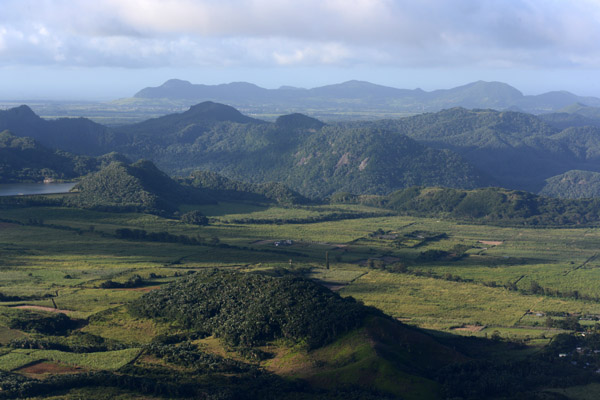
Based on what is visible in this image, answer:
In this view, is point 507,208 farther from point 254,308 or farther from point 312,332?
point 312,332

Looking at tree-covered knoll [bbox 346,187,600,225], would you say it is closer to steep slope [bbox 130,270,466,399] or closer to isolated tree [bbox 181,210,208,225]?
isolated tree [bbox 181,210,208,225]

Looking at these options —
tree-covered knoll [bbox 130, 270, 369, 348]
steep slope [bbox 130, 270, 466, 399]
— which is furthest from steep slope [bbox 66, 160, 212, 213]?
steep slope [bbox 130, 270, 466, 399]

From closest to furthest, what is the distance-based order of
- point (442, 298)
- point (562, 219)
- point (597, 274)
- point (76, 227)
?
point (442, 298) → point (597, 274) → point (76, 227) → point (562, 219)

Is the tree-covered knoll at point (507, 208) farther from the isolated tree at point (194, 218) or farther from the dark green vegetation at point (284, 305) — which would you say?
the isolated tree at point (194, 218)

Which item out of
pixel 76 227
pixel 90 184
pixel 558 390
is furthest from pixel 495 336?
pixel 90 184

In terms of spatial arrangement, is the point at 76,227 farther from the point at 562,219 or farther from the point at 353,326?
the point at 562,219


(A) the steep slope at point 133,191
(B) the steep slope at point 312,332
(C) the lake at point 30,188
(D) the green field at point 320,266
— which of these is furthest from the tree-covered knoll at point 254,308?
(C) the lake at point 30,188

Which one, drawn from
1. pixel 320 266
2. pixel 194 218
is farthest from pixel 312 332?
pixel 194 218
